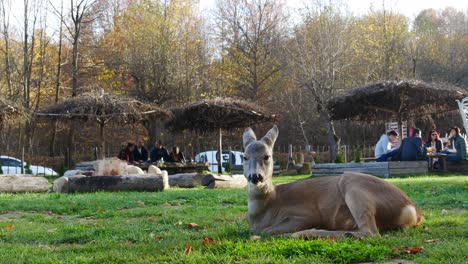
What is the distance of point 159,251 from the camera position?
16.0 feet

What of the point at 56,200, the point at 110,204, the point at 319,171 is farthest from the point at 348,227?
the point at 319,171

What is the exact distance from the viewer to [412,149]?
19547mm

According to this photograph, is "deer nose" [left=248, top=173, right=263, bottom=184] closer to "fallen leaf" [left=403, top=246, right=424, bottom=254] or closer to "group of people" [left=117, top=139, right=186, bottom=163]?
"fallen leaf" [left=403, top=246, right=424, bottom=254]

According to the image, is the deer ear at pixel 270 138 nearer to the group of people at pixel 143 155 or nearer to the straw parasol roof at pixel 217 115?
the straw parasol roof at pixel 217 115

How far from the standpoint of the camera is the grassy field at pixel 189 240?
439cm

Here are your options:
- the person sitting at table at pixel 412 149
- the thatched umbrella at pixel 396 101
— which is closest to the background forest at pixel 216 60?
the thatched umbrella at pixel 396 101

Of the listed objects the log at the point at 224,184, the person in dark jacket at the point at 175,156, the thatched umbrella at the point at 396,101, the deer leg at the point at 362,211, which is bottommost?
the log at the point at 224,184

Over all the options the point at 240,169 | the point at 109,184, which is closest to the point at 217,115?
the point at 240,169

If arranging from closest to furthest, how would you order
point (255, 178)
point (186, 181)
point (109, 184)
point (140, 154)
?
point (255, 178)
point (109, 184)
point (186, 181)
point (140, 154)

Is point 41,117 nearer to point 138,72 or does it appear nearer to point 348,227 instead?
point 138,72

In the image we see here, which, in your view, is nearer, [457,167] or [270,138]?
[270,138]

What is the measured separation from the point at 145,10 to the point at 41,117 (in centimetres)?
1618

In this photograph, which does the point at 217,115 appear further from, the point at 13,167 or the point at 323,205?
the point at 323,205

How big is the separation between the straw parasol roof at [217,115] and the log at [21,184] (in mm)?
8931
